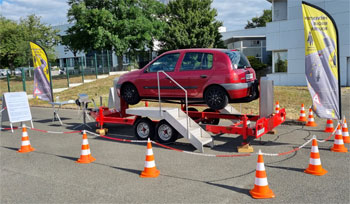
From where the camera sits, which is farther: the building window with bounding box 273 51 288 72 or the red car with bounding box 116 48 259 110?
the building window with bounding box 273 51 288 72

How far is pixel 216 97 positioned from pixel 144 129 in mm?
2247

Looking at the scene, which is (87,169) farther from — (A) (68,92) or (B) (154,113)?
(A) (68,92)

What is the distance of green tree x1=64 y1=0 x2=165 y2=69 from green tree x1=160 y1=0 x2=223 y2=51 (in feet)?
7.10

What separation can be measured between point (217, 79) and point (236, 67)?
59 cm

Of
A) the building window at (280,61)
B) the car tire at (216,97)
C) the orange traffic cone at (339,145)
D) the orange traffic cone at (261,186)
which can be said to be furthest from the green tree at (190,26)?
the orange traffic cone at (261,186)

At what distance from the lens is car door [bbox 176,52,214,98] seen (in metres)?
8.30

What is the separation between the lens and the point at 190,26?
36.8m

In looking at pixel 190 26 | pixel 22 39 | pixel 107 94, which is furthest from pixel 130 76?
pixel 22 39

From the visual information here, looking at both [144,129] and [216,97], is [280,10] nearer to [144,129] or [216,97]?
[216,97]

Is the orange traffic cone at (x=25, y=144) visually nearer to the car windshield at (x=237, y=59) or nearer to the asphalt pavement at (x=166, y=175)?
the asphalt pavement at (x=166, y=175)

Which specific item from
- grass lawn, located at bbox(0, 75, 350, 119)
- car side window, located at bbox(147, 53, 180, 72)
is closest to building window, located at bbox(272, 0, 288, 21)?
grass lawn, located at bbox(0, 75, 350, 119)

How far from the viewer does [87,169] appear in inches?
260

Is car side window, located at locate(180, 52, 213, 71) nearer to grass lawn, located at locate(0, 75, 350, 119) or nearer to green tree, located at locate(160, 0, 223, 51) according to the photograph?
grass lawn, located at locate(0, 75, 350, 119)

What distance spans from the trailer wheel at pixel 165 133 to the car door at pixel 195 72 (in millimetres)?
1030
